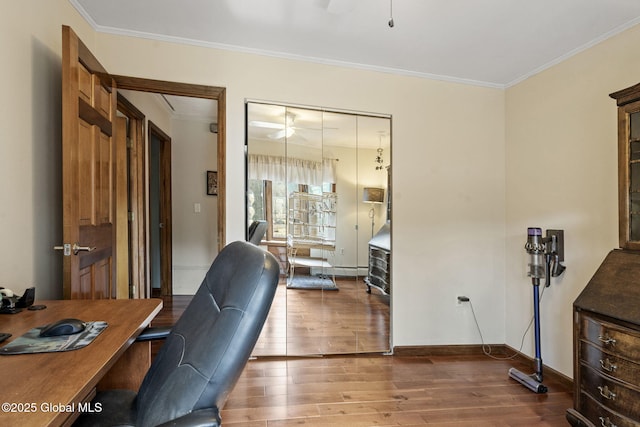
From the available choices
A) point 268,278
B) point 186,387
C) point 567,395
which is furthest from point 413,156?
point 186,387

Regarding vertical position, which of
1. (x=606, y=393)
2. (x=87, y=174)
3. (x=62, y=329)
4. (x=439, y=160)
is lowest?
(x=606, y=393)

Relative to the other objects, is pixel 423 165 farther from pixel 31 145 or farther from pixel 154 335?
pixel 31 145

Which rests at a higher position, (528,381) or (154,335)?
(154,335)

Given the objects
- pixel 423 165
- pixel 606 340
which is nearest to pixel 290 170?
pixel 423 165

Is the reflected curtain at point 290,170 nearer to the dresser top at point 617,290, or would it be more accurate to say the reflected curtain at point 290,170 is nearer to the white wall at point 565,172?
the white wall at point 565,172

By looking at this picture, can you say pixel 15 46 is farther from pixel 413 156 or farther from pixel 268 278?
pixel 413 156

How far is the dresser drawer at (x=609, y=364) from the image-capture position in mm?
1563

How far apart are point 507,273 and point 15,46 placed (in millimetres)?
3812

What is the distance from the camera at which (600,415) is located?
5.61ft

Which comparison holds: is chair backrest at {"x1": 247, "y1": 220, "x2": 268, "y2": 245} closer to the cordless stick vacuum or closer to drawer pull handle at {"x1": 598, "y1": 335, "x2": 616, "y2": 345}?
the cordless stick vacuum

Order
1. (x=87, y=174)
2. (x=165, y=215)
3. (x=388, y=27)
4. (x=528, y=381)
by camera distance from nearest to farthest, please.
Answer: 1. (x=87, y=174)
2. (x=388, y=27)
3. (x=528, y=381)
4. (x=165, y=215)

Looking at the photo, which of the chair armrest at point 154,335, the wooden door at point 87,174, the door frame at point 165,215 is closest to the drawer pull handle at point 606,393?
the chair armrest at point 154,335

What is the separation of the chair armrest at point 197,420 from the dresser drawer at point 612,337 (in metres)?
1.88

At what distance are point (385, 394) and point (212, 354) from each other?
1.85 meters
